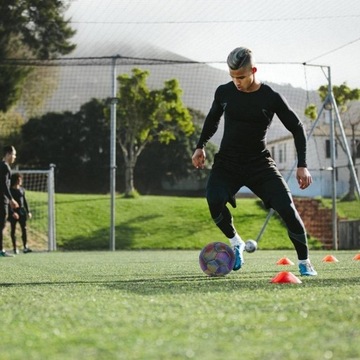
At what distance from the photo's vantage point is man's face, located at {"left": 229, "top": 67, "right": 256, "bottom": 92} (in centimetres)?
594

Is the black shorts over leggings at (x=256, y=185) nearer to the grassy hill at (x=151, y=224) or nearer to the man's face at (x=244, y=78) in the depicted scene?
the man's face at (x=244, y=78)

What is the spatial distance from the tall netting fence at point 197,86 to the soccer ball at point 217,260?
10060 mm

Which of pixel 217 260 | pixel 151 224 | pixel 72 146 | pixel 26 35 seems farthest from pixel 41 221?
pixel 217 260

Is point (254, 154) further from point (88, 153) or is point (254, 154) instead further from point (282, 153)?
point (88, 153)

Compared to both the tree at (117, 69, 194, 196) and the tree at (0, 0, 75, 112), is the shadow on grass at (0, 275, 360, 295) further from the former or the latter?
the tree at (0, 0, 75, 112)

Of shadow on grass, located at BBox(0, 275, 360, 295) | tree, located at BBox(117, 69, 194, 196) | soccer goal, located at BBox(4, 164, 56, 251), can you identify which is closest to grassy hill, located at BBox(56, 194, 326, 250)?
soccer goal, located at BBox(4, 164, 56, 251)

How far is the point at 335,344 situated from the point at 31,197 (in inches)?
903

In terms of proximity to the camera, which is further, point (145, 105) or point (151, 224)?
point (145, 105)

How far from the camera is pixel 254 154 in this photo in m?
6.30

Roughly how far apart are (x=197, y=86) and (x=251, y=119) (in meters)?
17.1

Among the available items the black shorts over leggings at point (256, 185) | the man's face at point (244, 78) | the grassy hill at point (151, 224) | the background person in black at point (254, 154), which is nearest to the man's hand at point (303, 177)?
the background person in black at point (254, 154)

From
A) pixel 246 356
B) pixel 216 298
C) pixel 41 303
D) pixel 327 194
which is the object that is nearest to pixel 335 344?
pixel 246 356

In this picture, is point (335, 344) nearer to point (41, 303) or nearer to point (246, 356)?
point (246, 356)

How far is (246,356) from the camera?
237 centimetres
